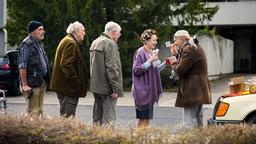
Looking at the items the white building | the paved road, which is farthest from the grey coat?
the white building

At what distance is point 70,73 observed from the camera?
7.82 meters

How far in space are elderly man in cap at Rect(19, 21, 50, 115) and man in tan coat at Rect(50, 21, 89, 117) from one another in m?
0.19

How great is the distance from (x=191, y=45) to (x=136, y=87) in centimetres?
100

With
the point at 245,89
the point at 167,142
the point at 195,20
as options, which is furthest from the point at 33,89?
the point at 195,20

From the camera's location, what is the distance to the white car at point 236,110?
24.9 feet

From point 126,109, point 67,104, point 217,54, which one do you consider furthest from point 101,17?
point 67,104

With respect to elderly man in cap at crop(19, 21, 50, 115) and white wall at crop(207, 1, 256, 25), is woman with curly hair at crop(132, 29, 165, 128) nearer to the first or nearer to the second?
elderly man in cap at crop(19, 21, 50, 115)

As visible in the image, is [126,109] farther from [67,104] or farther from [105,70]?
[105,70]

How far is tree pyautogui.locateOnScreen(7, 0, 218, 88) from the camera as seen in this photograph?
20406mm

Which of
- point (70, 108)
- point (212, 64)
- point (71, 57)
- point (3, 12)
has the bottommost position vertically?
point (212, 64)

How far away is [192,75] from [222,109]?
64 cm

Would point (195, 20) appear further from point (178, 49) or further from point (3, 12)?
point (3, 12)

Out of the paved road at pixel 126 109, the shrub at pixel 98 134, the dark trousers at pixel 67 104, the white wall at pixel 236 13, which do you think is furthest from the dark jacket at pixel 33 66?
the white wall at pixel 236 13

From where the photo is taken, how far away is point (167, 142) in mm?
→ 4793
